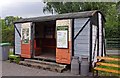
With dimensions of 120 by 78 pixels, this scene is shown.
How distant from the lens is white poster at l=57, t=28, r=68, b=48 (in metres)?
10.3

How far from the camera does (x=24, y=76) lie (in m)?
8.91

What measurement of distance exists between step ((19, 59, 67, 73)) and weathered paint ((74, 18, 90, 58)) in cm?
108

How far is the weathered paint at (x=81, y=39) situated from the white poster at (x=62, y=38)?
52cm

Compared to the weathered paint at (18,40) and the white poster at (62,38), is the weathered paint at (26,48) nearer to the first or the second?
the weathered paint at (18,40)

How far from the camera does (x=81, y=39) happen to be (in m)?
9.95

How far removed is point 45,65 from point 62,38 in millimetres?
1802

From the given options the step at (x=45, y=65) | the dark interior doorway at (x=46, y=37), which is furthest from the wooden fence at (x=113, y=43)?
the step at (x=45, y=65)

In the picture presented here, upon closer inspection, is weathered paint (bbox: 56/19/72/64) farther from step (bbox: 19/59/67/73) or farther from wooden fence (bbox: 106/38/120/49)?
Answer: wooden fence (bbox: 106/38/120/49)

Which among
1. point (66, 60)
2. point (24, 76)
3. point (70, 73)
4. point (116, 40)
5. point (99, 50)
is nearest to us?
point (24, 76)

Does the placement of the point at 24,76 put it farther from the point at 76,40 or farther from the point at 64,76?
the point at 76,40

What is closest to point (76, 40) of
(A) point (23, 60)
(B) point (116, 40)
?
(A) point (23, 60)

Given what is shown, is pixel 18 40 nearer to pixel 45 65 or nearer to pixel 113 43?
pixel 45 65

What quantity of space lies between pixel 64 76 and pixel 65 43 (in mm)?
1995

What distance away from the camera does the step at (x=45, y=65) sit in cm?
1007
